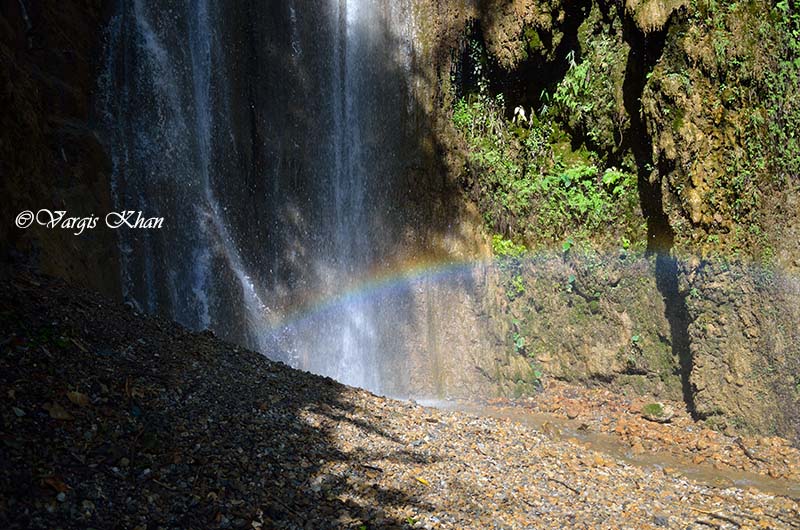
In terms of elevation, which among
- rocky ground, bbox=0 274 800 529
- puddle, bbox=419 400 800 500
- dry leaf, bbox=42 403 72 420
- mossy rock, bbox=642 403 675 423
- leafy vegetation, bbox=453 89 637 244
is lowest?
puddle, bbox=419 400 800 500

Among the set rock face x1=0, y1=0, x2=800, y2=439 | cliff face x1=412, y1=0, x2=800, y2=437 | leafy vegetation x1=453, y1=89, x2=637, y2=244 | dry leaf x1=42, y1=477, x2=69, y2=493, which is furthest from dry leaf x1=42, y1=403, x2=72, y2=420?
leafy vegetation x1=453, y1=89, x2=637, y2=244

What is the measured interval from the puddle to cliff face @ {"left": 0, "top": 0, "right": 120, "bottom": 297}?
4913 mm

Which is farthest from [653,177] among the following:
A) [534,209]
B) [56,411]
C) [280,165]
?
[56,411]

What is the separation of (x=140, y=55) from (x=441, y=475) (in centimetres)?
667

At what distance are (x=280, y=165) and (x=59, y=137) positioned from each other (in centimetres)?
321

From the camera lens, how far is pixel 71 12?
25.9 ft

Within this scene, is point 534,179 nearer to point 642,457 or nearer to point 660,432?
point 660,432

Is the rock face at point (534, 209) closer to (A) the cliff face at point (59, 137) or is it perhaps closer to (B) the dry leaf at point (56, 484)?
(A) the cliff face at point (59, 137)

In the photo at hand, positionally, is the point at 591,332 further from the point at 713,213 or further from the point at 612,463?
the point at 612,463

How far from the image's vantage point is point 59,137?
7.49 m

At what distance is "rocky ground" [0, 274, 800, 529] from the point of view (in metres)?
3.42

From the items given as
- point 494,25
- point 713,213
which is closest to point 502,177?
point 494,25

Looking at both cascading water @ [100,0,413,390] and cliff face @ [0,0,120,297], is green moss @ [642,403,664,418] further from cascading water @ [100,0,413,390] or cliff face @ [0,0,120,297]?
cliff face @ [0,0,120,297]

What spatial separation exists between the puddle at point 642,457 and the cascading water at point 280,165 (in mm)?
2390
